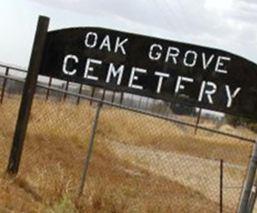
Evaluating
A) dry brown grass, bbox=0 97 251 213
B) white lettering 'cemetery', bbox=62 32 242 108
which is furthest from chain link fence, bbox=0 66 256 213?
white lettering 'cemetery', bbox=62 32 242 108

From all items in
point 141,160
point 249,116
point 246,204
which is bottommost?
point 141,160

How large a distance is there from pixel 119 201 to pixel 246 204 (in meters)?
1.96

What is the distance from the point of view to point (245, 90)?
389 inches

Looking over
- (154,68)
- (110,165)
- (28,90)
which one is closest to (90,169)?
(110,165)

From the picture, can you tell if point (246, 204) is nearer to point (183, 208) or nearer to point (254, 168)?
point (254, 168)

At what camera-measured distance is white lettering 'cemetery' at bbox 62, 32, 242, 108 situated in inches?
402

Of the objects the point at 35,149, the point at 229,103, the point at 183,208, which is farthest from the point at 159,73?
the point at 35,149

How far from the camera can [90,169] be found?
648 inches

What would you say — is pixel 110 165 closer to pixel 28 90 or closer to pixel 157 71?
pixel 28 90

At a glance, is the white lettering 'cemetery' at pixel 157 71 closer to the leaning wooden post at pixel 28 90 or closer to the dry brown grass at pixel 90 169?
the leaning wooden post at pixel 28 90

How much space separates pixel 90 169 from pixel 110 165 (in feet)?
4.49

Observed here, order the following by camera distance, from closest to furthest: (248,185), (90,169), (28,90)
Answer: (248,185) → (28,90) → (90,169)

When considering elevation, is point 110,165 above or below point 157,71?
below

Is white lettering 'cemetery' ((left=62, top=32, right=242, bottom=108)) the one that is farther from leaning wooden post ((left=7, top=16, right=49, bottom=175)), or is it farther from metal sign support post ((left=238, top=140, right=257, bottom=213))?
metal sign support post ((left=238, top=140, right=257, bottom=213))
